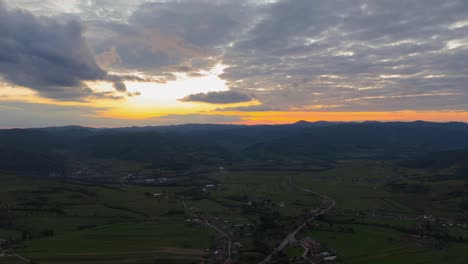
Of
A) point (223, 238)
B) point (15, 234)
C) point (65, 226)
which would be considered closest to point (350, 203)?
point (223, 238)

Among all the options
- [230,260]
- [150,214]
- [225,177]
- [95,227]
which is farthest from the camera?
[225,177]

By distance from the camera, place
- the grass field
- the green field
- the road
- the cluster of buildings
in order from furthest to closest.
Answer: the green field → the road → the grass field → the cluster of buildings

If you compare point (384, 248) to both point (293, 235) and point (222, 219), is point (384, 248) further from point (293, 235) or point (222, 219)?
point (222, 219)

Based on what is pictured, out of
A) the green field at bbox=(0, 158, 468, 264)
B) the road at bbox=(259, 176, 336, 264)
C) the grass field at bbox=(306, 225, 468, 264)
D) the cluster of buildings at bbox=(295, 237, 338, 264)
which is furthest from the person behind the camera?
the green field at bbox=(0, 158, 468, 264)

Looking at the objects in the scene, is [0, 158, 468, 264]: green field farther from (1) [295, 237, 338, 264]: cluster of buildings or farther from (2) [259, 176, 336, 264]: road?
(1) [295, 237, 338, 264]: cluster of buildings

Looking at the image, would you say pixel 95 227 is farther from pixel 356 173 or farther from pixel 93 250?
pixel 356 173

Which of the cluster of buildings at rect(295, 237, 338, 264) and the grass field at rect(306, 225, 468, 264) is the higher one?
the cluster of buildings at rect(295, 237, 338, 264)

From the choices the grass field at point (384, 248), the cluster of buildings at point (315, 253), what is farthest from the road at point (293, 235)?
the grass field at point (384, 248)

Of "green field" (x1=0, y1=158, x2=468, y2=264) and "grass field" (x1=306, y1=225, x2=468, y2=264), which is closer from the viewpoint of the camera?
"grass field" (x1=306, y1=225, x2=468, y2=264)

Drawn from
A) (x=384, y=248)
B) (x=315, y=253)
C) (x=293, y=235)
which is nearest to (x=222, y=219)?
(x=293, y=235)

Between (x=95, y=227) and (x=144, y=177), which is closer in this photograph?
(x=95, y=227)

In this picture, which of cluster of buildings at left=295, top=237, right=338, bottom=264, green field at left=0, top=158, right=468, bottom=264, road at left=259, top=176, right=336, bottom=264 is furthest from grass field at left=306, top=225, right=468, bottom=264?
road at left=259, top=176, right=336, bottom=264
